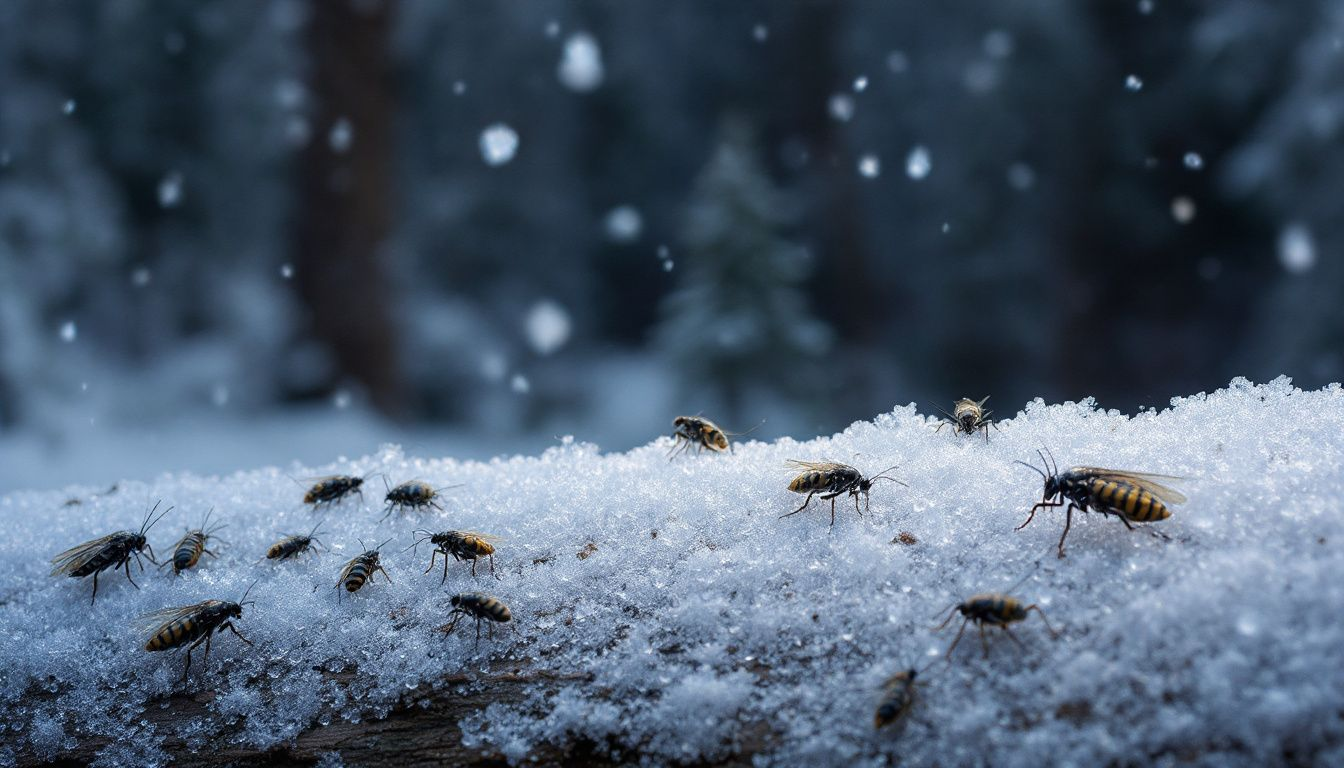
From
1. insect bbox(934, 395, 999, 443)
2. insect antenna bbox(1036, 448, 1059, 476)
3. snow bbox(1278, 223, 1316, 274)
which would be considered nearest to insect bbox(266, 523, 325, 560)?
insect bbox(934, 395, 999, 443)

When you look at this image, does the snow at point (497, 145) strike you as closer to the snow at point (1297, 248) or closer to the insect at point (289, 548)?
the snow at point (1297, 248)

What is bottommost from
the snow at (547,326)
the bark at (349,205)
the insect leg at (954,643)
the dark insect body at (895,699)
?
the dark insect body at (895,699)

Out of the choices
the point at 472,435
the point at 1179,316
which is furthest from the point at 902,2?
the point at 472,435

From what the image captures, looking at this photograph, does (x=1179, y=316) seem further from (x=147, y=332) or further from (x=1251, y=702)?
(x=147, y=332)

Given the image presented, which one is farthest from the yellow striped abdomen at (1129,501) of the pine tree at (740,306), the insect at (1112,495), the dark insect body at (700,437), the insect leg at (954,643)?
the pine tree at (740,306)

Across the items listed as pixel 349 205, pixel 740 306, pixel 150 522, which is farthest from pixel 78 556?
pixel 740 306
